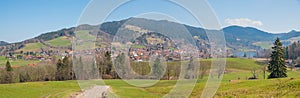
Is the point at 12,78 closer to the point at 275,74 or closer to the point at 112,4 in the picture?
the point at 275,74

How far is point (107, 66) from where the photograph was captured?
56.9m

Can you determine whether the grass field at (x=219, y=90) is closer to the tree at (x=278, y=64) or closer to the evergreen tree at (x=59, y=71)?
the tree at (x=278, y=64)

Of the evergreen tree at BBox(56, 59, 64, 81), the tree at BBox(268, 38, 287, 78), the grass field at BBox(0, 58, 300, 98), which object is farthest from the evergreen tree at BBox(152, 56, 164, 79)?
the evergreen tree at BBox(56, 59, 64, 81)

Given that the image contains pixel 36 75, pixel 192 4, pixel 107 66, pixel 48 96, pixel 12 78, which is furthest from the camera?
pixel 36 75

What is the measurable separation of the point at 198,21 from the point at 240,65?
119638mm

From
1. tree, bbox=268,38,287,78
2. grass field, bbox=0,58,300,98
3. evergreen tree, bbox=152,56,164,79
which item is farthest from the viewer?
tree, bbox=268,38,287,78

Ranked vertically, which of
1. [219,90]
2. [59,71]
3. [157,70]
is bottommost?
[219,90]

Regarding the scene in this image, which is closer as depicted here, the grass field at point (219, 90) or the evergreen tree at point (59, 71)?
the grass field at point (219, 90)

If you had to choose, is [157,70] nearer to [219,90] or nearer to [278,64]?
[219,90]

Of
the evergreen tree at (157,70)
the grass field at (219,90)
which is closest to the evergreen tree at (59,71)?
the grass field at (219,90)

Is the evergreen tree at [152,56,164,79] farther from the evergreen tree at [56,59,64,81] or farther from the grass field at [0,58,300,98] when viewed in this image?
the evergreen tree at [56,59,64,81]

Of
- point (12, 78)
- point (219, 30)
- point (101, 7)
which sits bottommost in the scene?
point (12, 78)

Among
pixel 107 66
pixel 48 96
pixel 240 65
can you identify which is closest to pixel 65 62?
pixel 107 66

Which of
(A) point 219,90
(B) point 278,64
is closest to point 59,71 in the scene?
(B) point 278,64
